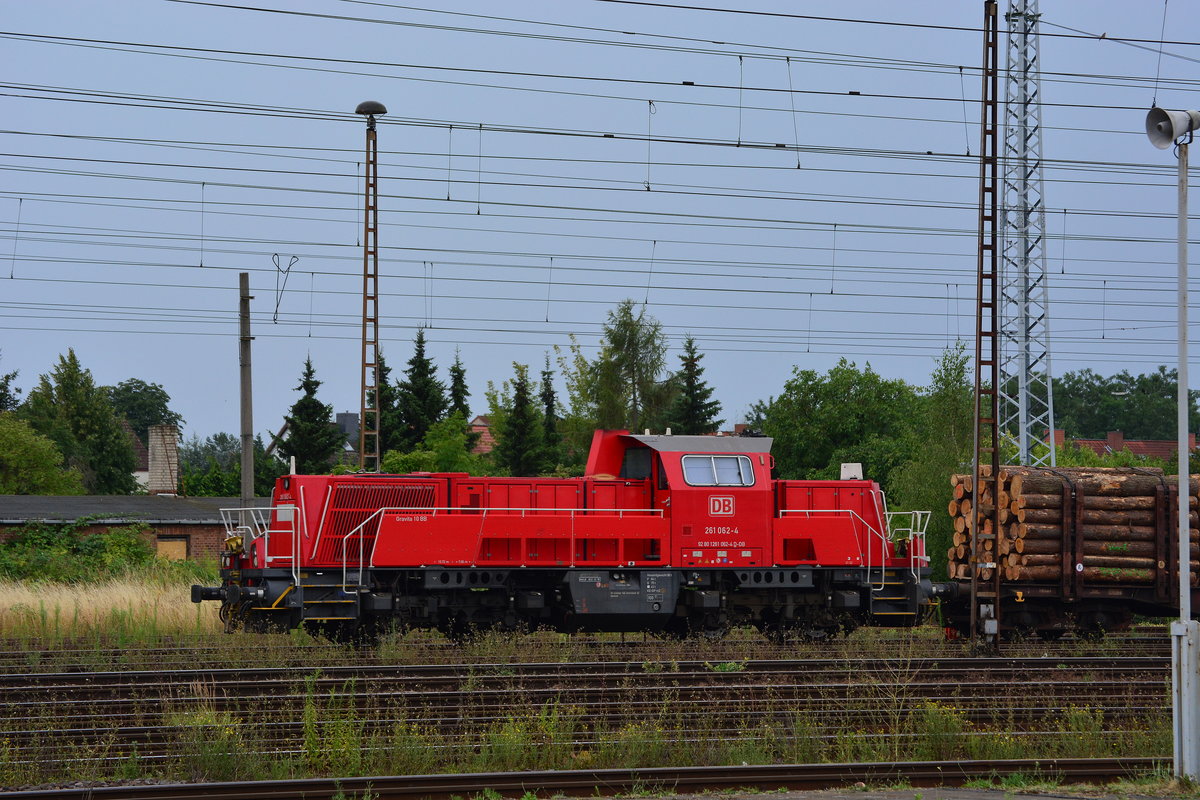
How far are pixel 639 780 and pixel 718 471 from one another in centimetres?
913

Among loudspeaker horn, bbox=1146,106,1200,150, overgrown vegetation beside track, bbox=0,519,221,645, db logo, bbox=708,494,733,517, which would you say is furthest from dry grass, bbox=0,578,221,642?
loudspeaker horn, bbox=1146,106,1200,150

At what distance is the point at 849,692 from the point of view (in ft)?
41.9

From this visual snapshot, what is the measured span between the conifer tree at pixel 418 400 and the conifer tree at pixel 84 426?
2317 centimetres

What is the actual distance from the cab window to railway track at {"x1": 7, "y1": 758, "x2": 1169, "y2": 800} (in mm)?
8310

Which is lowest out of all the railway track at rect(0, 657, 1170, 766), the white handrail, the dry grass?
the dry grass

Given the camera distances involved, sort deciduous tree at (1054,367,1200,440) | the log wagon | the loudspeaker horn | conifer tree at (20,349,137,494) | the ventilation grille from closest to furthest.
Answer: the loudspeaker horn
the ventilation grille
the log wagon
conifer tree at (20,349,137,494)
deciduous tree at (1054,367,1200,440)

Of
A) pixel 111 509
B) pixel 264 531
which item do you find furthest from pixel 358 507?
pixel 111 509

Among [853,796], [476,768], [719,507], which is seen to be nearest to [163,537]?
[719,507]

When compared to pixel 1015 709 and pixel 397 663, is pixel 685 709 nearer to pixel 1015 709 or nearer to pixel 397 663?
pixel 1015 709

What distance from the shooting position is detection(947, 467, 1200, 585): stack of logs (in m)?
19.0

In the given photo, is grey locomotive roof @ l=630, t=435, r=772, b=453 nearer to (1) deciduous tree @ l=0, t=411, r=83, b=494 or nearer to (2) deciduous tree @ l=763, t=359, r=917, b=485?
(2) deciduous tree @ l=763, t=359, r=917, b=485

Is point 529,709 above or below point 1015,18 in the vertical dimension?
below

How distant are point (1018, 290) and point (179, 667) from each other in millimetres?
21119

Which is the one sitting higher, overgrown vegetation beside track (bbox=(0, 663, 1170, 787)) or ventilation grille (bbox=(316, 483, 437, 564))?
ventilation grille (bbox=(316, 483, 437, 564))
